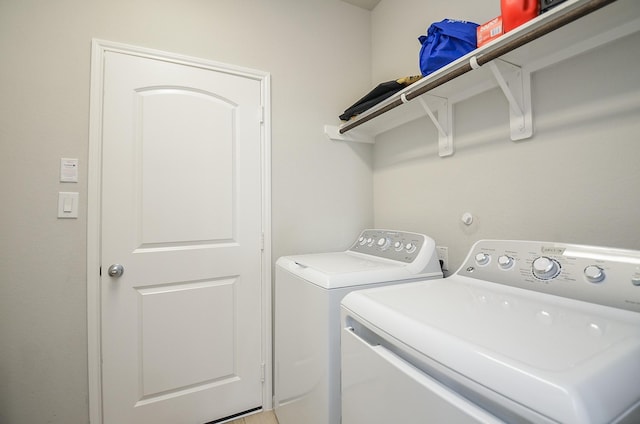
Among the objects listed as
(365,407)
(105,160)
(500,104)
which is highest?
(500,104)

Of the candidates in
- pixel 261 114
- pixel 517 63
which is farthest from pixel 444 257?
pixel 261 114

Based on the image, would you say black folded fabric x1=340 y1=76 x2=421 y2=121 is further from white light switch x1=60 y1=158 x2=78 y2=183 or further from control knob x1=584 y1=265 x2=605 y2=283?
white light switch x1=60 y1=158 x2=78 y2=183

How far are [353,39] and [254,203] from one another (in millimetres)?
1474

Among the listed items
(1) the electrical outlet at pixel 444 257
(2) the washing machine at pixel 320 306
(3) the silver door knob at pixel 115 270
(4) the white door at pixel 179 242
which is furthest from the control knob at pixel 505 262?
(3) the silver door knob at pixel 115 270

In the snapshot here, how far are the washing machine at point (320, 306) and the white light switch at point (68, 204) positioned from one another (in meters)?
1.07

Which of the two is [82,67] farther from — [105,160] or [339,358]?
[339,358]

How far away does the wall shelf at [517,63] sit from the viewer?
2.64 feet

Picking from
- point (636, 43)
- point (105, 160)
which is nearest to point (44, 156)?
point (105, 160)

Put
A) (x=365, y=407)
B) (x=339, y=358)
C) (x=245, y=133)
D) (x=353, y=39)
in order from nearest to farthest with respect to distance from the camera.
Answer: (x=365, y=407) → (x=339, y=358) → (x=245, y=133) → (x=353, y=39)

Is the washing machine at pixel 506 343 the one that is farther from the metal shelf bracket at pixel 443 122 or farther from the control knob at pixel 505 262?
the metal shelf bracket at pixel 443 122

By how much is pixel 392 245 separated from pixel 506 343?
0.94 metres

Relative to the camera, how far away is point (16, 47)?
51.0 inches

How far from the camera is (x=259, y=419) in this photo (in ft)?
5.37

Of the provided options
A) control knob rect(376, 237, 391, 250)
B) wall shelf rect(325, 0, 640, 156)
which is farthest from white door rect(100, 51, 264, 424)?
wall shelf rect(325, 0, 640, 156)
